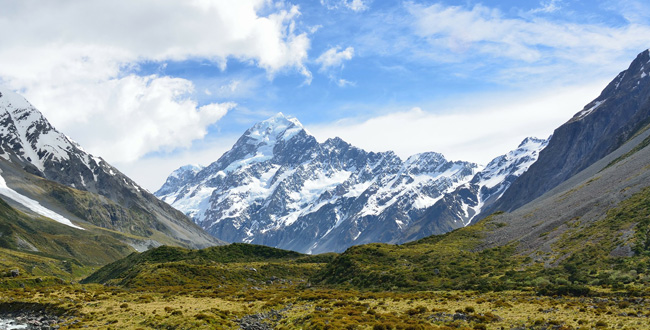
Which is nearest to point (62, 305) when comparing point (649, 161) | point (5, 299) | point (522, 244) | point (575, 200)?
point (5, 299)

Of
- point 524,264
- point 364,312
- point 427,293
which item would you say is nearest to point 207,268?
point 427,293

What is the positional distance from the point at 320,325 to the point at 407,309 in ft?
44.9

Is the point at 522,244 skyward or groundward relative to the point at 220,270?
groundward

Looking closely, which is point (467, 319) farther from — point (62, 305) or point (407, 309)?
point (62, 305)

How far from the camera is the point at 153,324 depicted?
53938 millimetres

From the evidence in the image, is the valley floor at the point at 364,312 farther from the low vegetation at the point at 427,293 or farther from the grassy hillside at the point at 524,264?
the grassy hillside at the point at 524,264

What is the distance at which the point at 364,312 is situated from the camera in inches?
2188

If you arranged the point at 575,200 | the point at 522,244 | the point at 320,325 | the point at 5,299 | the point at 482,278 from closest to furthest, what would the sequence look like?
the point at 320,325 → the point at 5,299 → the point at 482,278 → the point at 522,244 → the point at 575,200

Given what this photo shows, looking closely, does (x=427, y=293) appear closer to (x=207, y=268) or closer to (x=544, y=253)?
(x=544, y=253)

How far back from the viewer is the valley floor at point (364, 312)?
45.5 meters

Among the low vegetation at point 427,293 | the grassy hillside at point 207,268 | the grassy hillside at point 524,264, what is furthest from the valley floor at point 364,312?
the grassy hillside at point 207,268

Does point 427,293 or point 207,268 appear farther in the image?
point 207,268

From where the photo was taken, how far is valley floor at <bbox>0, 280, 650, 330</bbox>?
4547 centimetres

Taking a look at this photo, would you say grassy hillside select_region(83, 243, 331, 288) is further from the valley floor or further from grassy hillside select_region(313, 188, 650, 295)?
the valley floor
